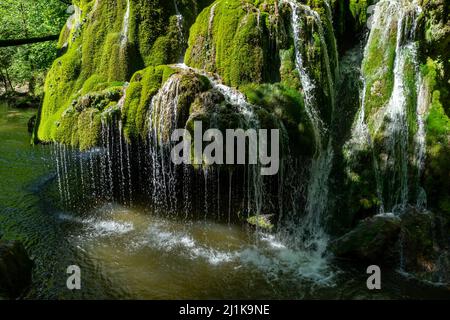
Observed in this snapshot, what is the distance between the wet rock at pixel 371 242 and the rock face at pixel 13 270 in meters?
6.46

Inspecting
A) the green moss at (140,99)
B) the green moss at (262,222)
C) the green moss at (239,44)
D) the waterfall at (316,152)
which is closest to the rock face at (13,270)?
the green moss at (140,99)

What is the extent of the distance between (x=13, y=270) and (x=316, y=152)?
7.10m

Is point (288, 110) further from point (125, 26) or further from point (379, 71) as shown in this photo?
point (125, 26)

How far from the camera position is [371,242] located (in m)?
8.60

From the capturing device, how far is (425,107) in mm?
10070

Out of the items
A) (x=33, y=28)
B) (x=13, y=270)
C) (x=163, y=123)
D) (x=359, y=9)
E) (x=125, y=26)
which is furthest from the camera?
(x=33, y=28)

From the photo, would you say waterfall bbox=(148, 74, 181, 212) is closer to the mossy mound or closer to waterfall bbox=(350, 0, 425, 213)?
the mossy mound

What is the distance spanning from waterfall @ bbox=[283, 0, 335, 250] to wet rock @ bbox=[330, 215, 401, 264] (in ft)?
2.57

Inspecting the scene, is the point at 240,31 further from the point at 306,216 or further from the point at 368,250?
the point at 368,250

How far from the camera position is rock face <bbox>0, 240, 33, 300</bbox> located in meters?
7.16

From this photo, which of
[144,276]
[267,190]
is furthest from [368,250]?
[144,276]

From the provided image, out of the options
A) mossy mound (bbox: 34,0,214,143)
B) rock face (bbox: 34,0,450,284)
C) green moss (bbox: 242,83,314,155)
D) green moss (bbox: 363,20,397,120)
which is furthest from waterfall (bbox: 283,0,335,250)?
mossy mound (bbox: 34,0,214,143)

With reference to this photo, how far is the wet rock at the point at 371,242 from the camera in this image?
8.51 m

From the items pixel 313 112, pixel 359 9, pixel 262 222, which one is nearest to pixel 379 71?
pixel 313 112
